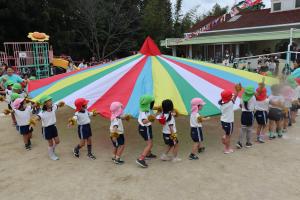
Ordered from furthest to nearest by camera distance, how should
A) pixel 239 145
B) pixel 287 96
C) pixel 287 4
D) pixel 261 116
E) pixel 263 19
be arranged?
pixel 263 19, pixel 287 4, pixel 287 96, pixel 261 116, pixel 239 145

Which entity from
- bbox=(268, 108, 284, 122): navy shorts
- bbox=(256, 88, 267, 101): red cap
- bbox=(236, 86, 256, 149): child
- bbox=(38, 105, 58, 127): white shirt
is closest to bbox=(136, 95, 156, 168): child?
bbox=(38, 105, 58, 127): white shirt

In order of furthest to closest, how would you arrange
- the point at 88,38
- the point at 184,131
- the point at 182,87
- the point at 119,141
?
the point at 88,38
the point at 184,131
the point at 182,87
the point at 119,141

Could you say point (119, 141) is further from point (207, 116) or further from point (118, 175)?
point (207, 116)

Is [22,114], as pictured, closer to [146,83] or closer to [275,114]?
[146,83]

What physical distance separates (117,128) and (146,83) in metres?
1.17

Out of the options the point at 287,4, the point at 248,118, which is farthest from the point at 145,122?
the point at 287,4

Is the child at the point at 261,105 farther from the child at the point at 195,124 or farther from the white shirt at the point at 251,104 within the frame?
the child at the point at 195,124

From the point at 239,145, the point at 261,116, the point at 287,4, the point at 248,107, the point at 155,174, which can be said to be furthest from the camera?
the point at 287,4

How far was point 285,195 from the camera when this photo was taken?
3.50 metres

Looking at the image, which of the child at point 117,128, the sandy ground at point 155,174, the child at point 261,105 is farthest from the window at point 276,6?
the child at point 117,128

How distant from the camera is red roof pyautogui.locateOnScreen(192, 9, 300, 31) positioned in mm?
19247

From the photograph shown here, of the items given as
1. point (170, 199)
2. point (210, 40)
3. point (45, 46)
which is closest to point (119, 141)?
point (170, 199)

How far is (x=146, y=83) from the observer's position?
5234 mm

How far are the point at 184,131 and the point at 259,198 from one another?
9.17ft
